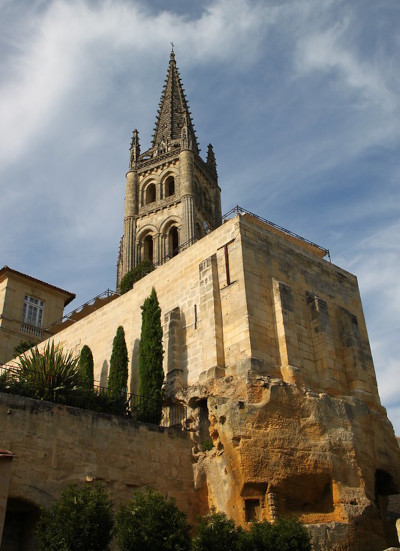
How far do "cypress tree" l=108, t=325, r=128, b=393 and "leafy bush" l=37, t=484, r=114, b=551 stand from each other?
23.7ft

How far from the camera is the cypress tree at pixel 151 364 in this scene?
55.4ft

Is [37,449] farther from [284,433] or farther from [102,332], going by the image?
[102,332]

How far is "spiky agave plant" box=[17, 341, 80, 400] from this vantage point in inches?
608

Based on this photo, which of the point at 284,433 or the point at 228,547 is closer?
the point at 228,547

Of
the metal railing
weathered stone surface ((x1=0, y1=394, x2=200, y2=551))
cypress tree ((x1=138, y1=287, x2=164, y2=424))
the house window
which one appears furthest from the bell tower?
weathered stone surface ((x1=0, y1=394, x2=200, y2=551))

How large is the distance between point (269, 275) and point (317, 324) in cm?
205

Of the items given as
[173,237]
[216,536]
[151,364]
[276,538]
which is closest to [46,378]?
[151,364]

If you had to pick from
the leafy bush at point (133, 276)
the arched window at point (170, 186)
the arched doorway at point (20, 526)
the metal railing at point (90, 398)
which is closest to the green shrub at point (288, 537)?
the arched doorway at point (20, 526)

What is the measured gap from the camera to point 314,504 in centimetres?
1459

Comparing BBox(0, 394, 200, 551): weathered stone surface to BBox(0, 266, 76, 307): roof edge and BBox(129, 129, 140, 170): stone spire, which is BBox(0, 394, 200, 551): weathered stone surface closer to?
BBox(0, 266, 76, 307): roof edge

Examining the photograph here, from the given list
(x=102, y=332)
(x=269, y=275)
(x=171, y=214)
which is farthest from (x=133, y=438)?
(x=171, y=214)

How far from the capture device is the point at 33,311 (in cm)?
3200

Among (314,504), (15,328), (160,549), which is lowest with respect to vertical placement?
(160,549)

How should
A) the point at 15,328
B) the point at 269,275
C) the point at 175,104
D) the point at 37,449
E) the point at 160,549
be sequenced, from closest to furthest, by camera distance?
the point at 160,549 → the point at 37,449 → the point at 269,275 → the point at 15,328 → the point at 175,104
